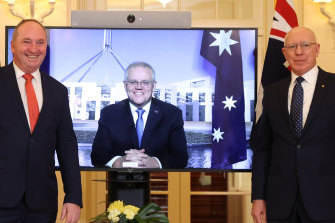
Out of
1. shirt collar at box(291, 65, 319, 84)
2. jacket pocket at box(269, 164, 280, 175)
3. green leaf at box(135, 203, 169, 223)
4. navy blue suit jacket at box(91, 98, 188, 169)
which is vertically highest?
shirt collar at box(291, 65, 319, 84)

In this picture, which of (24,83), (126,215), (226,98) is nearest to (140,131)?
(226,98)

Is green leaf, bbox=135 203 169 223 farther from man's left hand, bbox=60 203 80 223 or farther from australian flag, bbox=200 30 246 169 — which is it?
australian flag, bbox=200 30 246 169

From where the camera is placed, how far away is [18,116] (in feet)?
9.10

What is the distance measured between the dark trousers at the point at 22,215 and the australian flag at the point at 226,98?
125 cm

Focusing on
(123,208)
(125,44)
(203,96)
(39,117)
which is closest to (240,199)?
(203,96)

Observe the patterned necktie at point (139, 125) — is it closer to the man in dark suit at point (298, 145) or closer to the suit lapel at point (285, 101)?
the man in dark suit at point (298, 145)

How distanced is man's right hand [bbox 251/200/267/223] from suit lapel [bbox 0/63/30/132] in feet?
4.24

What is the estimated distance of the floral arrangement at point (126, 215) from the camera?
2875 mm

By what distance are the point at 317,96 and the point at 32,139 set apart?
147cm

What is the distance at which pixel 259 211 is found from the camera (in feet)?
10.4

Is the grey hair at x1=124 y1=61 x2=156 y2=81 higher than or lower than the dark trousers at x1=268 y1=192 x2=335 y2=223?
higher

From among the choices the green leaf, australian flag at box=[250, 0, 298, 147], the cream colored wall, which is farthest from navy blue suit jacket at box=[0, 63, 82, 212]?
the cream colored wall

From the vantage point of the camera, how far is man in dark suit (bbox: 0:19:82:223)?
275 centimetres

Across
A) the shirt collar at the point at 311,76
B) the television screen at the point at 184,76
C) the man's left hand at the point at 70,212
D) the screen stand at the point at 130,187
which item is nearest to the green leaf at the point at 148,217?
the man's left hand at the point at 70,212
